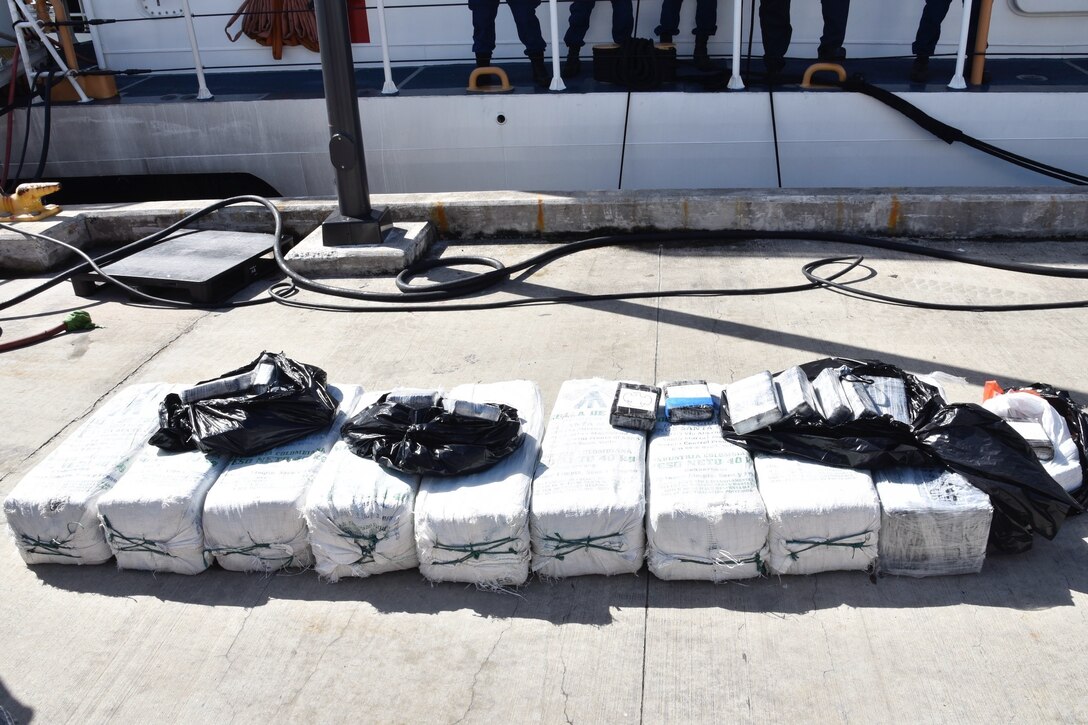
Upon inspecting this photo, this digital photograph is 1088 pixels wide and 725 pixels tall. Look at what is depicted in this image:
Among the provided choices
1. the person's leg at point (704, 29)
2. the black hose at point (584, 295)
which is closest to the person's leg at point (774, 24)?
the person's leg at point (704, 29)

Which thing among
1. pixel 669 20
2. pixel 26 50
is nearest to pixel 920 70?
pixel 669 20

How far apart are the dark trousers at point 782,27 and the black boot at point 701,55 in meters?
0.76

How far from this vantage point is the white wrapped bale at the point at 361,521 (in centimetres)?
316

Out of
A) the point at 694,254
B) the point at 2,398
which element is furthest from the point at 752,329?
the point at 2,398

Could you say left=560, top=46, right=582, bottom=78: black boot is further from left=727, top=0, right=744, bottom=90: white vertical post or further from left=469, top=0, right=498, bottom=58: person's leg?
left=727, top=0, right=744, bottom=90: white vertical post

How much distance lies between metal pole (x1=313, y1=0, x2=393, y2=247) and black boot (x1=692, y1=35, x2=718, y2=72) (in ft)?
13.8

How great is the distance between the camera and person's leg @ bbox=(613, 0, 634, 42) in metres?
8.64

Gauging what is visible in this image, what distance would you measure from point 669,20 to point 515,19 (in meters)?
1.64

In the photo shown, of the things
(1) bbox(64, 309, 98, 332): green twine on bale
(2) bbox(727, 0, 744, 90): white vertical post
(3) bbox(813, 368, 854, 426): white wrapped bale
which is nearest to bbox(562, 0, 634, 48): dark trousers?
(2) bbox(727, 0, 744, 90): white vertical post

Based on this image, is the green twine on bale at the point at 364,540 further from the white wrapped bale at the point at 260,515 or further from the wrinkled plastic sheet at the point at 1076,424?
the wrinkled plastic sheet at the point at 1076,424

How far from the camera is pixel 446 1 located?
9781 mm

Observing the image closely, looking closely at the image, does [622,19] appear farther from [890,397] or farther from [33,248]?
[890,397]

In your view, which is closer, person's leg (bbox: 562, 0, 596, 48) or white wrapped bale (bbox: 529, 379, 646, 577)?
white wrapped bale (bbox: 529, 379, 646, 577)

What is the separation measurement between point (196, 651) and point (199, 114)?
290 inches
